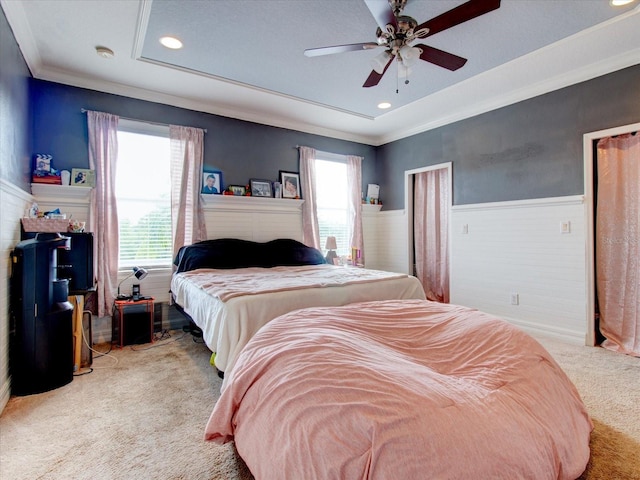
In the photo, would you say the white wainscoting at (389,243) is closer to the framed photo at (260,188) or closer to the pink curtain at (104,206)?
the framed photo at (260,188)

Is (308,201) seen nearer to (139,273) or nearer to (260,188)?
(260,188)

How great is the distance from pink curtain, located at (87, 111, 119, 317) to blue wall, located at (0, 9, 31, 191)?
53 cm

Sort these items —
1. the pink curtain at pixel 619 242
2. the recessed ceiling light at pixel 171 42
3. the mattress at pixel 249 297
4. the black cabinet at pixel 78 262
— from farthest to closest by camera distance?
1. the pink curtain at pixel 619 242
2. the black cabinet at pixel 78 262
3. the recessed ceiling light at pixel 171 42
4. the mattress at pixel 249 297

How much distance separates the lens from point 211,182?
4.18 m

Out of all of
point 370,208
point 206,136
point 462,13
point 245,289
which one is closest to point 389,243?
point 370,208

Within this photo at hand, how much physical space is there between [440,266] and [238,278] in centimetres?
336

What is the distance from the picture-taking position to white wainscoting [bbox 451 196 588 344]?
339 centimetres

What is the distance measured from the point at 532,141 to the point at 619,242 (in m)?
1.36

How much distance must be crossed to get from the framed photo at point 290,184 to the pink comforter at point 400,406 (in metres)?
3.28

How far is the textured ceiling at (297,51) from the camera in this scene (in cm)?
241

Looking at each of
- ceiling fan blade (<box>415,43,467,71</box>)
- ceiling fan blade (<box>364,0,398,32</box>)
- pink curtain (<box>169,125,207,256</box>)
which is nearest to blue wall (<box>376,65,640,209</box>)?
ceiling fan blade (<box>415,43,467,71</box>)

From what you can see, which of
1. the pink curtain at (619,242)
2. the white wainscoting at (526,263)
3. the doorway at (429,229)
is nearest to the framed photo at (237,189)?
the doorway at (429,229)

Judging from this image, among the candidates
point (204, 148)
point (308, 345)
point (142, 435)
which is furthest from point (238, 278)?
point (204, 148)

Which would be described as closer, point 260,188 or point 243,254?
point 243,254
